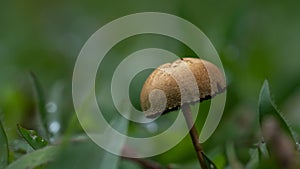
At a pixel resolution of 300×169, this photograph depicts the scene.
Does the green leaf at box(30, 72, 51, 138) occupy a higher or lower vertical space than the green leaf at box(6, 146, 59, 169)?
lower

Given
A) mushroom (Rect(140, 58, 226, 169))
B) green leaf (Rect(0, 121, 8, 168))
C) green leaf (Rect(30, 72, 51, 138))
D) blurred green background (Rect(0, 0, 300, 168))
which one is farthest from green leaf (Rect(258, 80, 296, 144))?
green leaf (Rect(30, 72, 51, 138))

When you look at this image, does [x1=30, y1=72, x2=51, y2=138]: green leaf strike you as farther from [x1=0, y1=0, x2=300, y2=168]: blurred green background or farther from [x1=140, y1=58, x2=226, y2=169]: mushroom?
[x1=140, y1=58, x2=226, y2=169]: mushroom

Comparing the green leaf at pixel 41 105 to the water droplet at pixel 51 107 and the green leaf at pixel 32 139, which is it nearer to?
the water droplet at pixel 51 107

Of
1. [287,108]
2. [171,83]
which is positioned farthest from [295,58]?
[171,83]

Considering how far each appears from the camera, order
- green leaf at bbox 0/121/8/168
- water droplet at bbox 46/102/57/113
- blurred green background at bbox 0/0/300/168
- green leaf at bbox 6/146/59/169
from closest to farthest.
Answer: green leaf at bbox 6/146/59/169 < green leaf at bbox 0/121/8/168 < water droplet at bbox 46/102/57/113 < blurred green background at bbox 0/0/300/168

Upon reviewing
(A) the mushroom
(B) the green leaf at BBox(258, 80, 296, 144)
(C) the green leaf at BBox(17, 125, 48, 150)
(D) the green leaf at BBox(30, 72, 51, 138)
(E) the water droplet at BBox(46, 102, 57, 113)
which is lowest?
(E) the water droplet at BBox(46, 102, 57, 113)

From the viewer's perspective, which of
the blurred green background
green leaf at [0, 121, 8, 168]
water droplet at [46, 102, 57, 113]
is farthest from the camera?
the blurred green background
